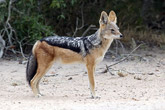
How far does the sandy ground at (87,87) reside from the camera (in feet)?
25.1

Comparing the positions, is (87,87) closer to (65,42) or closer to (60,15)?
(65,42)

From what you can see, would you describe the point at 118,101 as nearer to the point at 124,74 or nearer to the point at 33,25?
the point at 124,74

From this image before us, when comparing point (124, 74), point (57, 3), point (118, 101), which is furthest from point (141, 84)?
point (57, 3)

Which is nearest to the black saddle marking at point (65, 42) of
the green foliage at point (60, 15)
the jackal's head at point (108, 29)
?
the jackal's head at point (108, 29)

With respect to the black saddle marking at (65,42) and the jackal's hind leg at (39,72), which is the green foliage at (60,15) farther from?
the jackal's hind leg at (39,72)

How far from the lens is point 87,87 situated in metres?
9.73

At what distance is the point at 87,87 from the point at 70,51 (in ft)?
4.70

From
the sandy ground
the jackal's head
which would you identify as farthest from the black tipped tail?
the jackal's head

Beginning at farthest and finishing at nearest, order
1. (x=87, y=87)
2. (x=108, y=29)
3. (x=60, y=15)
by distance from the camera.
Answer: (x=60, y=15) < (x=87, y=87) < (x=108, y=29)

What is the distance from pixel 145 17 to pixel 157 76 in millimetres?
7390

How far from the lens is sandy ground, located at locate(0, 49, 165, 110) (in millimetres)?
7649

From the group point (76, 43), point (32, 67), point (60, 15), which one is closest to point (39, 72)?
point (32, 67)

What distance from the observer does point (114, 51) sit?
45.2ft

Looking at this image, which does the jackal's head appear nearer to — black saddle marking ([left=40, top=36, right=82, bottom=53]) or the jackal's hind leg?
black saddle marking ([left=40, top=36, right=82, bottom=53])
